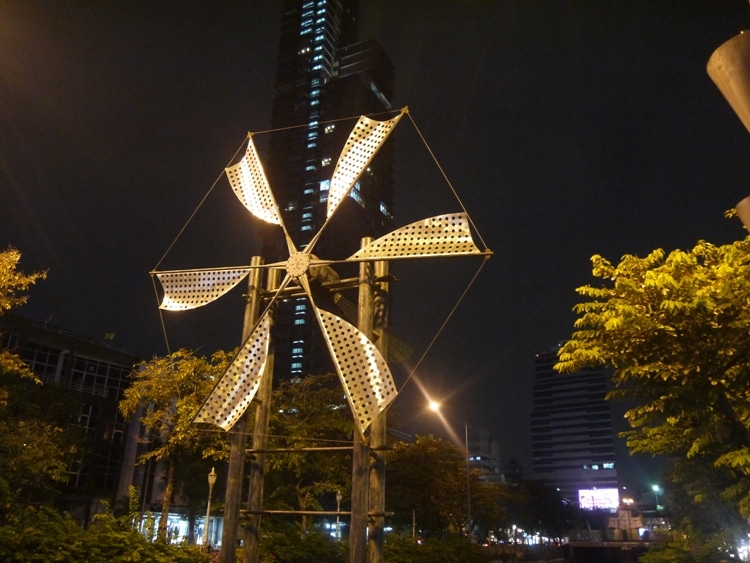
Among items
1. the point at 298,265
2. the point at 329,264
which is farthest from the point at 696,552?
the point at 298,265

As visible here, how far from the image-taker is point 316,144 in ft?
449

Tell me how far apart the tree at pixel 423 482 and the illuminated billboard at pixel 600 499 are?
309 ft

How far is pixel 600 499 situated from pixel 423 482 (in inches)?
4027

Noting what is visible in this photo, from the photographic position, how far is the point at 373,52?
15475 centimetres

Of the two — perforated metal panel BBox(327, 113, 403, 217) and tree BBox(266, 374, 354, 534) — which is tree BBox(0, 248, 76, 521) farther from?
perforated metal panel BBox(327, 113, 403, 217)

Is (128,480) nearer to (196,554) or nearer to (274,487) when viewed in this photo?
(274,487)

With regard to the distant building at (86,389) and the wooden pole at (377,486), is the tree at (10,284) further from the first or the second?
the distant building at (86,389)

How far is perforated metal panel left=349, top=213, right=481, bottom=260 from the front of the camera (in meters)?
8.28

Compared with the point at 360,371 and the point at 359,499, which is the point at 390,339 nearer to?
the point at 360,371

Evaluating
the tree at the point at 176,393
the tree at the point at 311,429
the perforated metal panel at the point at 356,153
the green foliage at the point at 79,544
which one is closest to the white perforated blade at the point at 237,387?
the perforated metal panel at the point at 356,153

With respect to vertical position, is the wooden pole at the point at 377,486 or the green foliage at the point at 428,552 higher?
the wooden pole at the point at 377,486

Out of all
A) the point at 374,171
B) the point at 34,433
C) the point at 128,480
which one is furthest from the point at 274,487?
the point at 374,171

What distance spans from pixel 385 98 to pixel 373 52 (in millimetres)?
13518

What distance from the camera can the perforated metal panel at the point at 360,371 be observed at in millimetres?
7765
